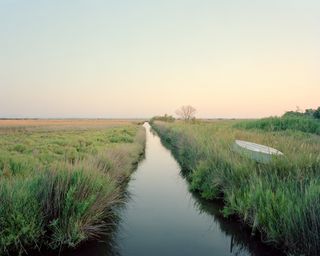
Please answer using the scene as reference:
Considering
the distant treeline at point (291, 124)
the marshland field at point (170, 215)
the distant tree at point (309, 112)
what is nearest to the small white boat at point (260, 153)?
the marshland field at point (170, 215)

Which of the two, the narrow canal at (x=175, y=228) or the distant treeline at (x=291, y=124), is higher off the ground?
the distant treeline at (x=291, y=124)

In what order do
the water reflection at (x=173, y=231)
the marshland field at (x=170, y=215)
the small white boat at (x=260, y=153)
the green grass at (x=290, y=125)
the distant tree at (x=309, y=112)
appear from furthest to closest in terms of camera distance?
1. the distant tree at (x=309, y=112)
2. the green grass at (x=290, y=125)
3. the small white boat at (x=260, y=153)
4. the water reflection at (x=173, y=231)
5. the marshland field at (x=170, y=215)

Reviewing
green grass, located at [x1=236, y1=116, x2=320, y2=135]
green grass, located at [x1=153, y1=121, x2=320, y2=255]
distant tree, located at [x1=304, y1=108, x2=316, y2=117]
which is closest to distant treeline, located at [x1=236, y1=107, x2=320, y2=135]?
green grass, located at [x1=236, y1=116, x2=320, y2=135]

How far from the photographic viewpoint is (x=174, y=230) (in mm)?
7301

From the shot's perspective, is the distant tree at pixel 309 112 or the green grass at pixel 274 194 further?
the distant tree at pixel 309 112

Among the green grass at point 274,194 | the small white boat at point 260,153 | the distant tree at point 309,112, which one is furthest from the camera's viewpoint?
the distant tree at point 309,112

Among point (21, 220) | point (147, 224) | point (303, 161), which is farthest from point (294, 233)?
point (21, 220)

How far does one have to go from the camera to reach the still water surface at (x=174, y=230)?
6117mm

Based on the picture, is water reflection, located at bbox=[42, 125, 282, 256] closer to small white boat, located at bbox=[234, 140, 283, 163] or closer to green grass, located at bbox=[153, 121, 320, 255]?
green grass, located at bbox=[153, 121, 320, 255]

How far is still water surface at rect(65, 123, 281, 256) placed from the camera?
6117mm

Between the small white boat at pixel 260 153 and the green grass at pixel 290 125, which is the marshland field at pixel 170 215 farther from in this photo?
the green grass at pixel 290 125

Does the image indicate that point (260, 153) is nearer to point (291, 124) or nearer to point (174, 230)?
point (174, 230)

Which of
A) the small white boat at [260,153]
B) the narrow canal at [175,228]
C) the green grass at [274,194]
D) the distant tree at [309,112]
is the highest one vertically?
the distant tree at [309,112]

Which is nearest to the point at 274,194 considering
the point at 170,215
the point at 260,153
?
the point at 260,153
